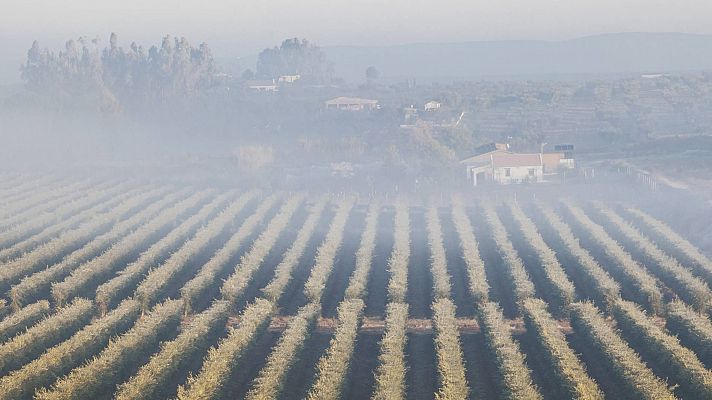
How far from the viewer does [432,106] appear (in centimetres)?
10681

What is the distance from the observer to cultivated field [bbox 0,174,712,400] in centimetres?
2322

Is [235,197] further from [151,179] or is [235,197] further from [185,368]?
[185,368]

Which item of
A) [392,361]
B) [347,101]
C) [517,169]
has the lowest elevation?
[517,169]

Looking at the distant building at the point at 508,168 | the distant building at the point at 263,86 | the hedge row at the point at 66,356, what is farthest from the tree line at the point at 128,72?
the hedge row at the point at 66,356

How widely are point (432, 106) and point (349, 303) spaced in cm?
7853

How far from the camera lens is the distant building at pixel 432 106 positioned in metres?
105

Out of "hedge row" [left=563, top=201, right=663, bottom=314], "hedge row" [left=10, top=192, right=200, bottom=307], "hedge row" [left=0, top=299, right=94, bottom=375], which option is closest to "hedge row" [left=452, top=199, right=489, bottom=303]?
"hedge row" [left=563, top=201, right=663, bottom=314]

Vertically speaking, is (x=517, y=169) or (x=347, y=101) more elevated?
(x=347, y=101)

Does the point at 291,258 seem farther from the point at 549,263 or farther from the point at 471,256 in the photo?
the point at 549,263

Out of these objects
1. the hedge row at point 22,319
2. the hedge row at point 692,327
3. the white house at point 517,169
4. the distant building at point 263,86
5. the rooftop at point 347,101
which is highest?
the distant building at point 263,86

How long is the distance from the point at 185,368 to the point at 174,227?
23.8 metres

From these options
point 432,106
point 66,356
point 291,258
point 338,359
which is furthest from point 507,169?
point 66,356

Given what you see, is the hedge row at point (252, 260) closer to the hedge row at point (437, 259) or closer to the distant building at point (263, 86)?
the hedge row at point (437, 259)

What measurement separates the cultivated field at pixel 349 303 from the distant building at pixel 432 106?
5123 centimetres
